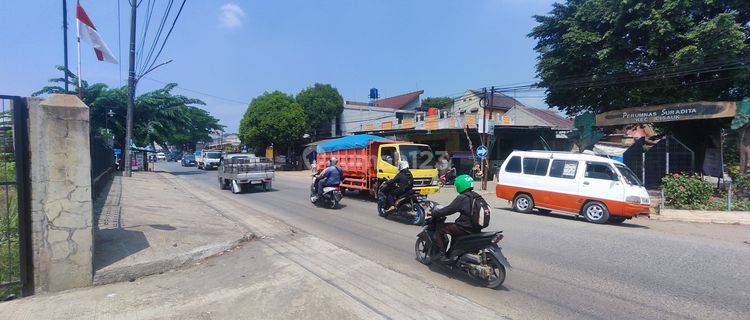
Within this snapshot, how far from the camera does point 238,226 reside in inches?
374

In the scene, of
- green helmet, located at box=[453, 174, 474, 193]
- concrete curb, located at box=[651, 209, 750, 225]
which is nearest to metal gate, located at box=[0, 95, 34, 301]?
green helmet, located at box=[453, 174, 474, 193]

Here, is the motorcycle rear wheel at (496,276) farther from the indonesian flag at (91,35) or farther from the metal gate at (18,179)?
the indonesian flag at (91,35)

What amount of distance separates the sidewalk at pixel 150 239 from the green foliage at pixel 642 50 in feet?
60.9

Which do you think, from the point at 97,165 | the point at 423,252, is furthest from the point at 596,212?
the point at 97,165

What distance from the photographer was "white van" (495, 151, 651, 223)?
11086mm

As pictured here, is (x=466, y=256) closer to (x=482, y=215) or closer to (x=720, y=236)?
(x=482, y=215)

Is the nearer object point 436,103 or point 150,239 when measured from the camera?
point 150,239

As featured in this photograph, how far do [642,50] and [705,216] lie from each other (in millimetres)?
10373

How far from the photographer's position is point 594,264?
6770 mm

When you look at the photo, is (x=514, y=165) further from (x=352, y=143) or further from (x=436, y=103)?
(x=436, y=103)

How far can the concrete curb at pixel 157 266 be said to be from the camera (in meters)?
5.36

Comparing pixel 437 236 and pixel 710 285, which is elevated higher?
pixel 437 236

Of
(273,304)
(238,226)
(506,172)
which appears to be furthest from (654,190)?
(273,304)

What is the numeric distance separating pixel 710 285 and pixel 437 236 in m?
3.59
